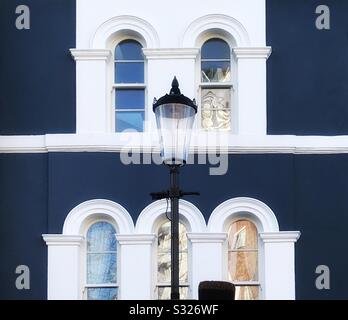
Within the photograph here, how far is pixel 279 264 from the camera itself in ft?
46.9

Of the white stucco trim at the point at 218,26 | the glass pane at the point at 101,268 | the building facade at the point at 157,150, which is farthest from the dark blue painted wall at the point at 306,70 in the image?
the glass pane at the point at 101,268

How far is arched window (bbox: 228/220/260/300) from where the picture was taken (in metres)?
14.3

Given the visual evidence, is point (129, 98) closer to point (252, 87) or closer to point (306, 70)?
point (252, 87)

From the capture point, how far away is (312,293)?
14227 mm

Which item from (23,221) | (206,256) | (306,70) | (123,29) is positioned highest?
(123,29)

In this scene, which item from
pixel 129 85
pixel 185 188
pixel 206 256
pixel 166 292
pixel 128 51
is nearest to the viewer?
pixel 206 256

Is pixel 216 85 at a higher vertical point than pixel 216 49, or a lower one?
lower

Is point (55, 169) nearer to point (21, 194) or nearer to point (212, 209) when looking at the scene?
point (21, 194)

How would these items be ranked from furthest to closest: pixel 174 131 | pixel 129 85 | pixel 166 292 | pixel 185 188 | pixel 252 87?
pixel 129 85 < pixel 252 87 < pixel 185 188 < pixel 166 292 < pixel 174 131

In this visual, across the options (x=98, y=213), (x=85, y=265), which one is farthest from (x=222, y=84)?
(x=85, y=265)

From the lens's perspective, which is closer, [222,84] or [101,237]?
[101,237]

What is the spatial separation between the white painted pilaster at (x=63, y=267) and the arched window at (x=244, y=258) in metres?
1.98

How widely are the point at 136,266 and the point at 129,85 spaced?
2.46m

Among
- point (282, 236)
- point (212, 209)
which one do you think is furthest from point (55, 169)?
point (282, 236)
